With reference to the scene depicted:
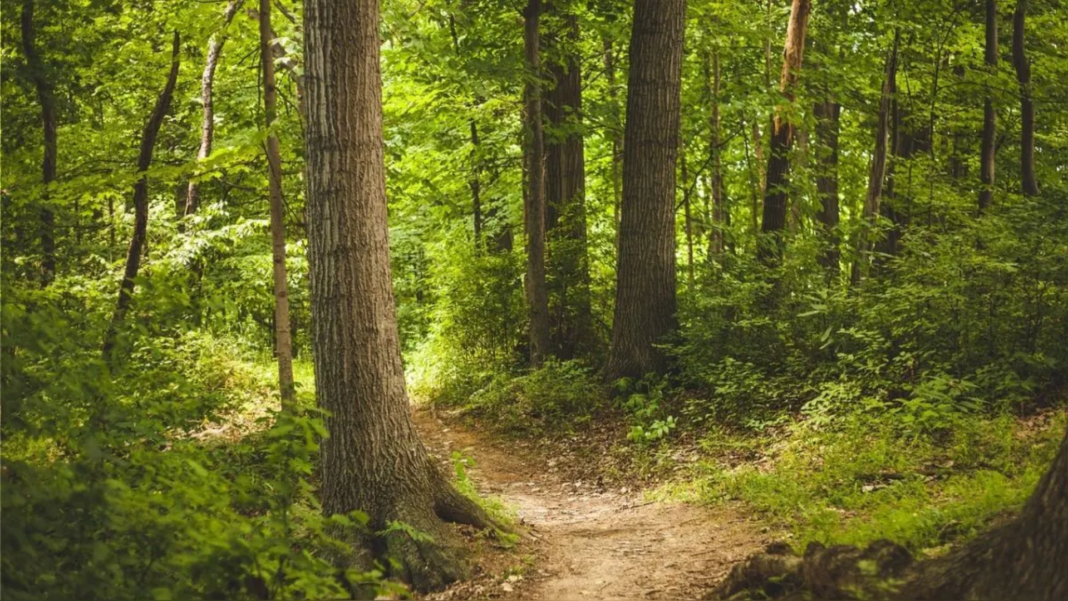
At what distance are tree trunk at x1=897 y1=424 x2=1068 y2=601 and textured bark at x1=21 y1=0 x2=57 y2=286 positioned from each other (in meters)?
10.6

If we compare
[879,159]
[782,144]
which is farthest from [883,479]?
[879,159]

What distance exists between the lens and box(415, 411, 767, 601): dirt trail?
249 inches

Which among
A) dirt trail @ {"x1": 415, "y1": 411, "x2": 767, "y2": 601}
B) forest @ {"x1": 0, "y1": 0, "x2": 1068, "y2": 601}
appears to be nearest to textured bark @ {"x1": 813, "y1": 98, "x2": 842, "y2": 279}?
forest @ {"x1": 0, "y1": 0, "x2": 1068, "y2": 601}

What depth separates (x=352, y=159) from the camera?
6.55 m

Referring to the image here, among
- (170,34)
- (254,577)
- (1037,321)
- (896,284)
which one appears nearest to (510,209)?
(170,34)

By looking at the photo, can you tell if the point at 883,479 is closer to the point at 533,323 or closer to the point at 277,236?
the point at 277,236

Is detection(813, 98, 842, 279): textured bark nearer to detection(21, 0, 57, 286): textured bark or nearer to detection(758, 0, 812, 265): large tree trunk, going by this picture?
detection(758, 0, 812, 265): large tree trunk

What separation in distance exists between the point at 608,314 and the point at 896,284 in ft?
16.3

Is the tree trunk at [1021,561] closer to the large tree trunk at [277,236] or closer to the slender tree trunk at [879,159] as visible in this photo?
the large tree trunk at [277,236]

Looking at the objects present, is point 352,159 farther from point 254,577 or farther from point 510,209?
point 510,209

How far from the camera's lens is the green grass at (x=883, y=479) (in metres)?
5.99

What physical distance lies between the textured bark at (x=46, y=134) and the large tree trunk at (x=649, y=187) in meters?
7.56

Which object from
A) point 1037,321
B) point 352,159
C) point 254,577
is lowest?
point 254,577

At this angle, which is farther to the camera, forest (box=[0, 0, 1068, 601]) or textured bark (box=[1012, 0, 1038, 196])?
textured bark (box=[1012, 0, 1038, 196])
